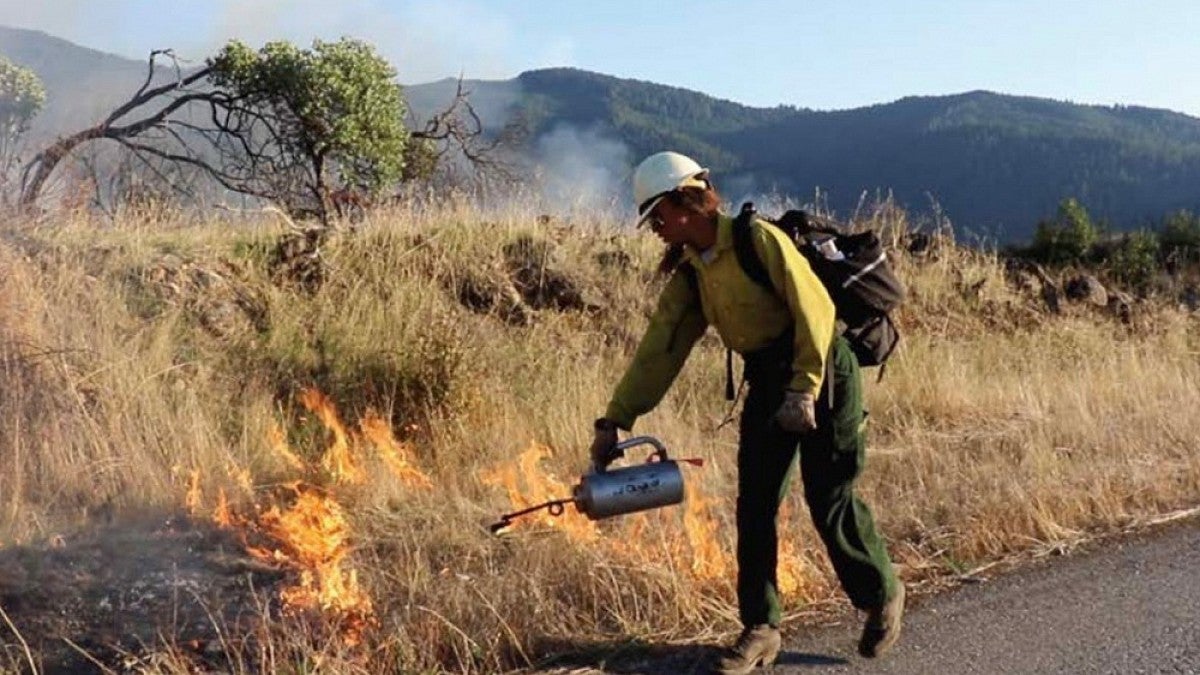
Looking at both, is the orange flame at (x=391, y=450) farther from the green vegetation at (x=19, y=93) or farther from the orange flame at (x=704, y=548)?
the green vegetation at (x=19, y=93)

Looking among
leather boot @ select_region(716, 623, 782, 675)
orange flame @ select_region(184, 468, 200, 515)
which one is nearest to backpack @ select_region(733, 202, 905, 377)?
leather boot @ select_region(716, 623, 782, 675)

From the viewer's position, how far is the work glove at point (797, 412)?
3.70 m

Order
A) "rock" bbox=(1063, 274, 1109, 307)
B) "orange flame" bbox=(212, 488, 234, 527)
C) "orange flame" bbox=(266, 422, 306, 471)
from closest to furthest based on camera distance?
"orange flame" bbox=(212, 488, 234, 527), "orange flame" bbox=(266, 422, 306, 471), "rock" bbox=(1063, 274, 1109, 307)

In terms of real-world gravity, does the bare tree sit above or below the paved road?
above

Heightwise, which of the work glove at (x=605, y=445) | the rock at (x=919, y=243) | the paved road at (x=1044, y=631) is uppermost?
the rock at (x=919, y=243)

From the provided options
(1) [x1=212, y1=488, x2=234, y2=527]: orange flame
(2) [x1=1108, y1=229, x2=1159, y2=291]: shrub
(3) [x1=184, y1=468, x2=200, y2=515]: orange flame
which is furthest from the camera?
(2) [x1=1108, y1=229, x2=1159, y2=291]: shrub

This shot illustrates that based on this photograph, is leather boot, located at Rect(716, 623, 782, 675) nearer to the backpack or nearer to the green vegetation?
the backpack

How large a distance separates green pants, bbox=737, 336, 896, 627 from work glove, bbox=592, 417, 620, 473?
46cm

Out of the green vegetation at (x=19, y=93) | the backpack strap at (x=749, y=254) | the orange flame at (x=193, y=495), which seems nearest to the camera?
the backpack strap at (x=749, y=254)

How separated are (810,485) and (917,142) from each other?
129 m

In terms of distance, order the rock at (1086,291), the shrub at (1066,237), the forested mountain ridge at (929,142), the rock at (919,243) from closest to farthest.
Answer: the rock at (1086,291), the rock at (919,243), the shrub at (1066,237), the forested mountain ridge at (929,142)

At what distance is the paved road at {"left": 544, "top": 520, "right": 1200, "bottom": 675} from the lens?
4.00m

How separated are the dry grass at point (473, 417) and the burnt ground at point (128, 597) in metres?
0.22

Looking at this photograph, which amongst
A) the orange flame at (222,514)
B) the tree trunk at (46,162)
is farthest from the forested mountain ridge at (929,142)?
the orange flame at (222,514)
